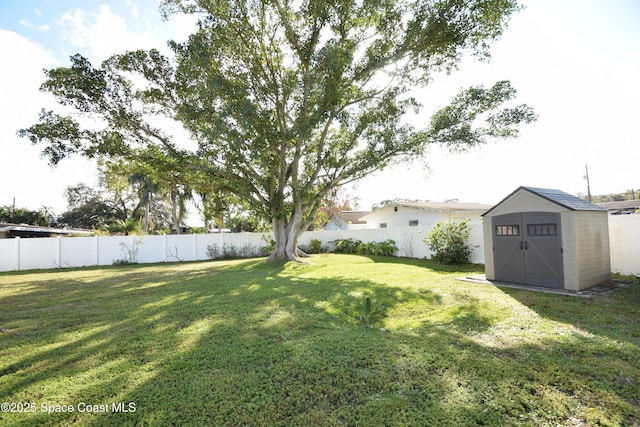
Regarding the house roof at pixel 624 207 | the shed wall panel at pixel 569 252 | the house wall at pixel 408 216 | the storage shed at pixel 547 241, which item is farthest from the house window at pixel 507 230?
the house roof at pixel 624 207

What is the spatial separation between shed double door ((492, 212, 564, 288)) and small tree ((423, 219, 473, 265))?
307cm

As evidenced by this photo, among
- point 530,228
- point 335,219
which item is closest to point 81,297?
point 530,228

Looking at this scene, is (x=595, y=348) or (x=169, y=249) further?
(x=169, y=249)

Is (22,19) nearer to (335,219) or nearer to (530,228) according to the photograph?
(530,228)

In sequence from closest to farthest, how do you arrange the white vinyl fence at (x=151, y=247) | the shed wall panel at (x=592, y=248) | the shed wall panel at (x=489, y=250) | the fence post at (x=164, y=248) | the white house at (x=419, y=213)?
the shed wall panel at (x=592, y=248) < the shed wall panel at (x=489, y=250) < the white vinyl fence at (x=151, y=247) < the fence post at (x=164, y=248) < the white house at (x=419, y=213)

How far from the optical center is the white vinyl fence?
46.2 ft

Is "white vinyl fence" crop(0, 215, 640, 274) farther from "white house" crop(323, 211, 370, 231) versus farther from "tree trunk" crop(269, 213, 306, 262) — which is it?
"white house" crop(323, 211, 370, 231)

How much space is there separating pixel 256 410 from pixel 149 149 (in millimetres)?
12992

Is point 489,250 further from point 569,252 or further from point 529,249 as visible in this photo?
point 569,252

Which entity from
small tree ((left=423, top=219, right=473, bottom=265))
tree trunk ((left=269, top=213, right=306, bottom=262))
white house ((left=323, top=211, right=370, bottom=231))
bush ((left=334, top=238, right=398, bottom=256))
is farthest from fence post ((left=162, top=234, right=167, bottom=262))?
white house ((left=323, top=211, right=370, bottom=231))

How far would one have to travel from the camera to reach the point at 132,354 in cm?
361

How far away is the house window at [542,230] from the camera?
22.7 ft

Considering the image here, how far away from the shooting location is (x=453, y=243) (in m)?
11.2

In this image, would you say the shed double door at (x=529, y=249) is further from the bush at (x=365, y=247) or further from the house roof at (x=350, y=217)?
the house roof at (x=350, y=217)
